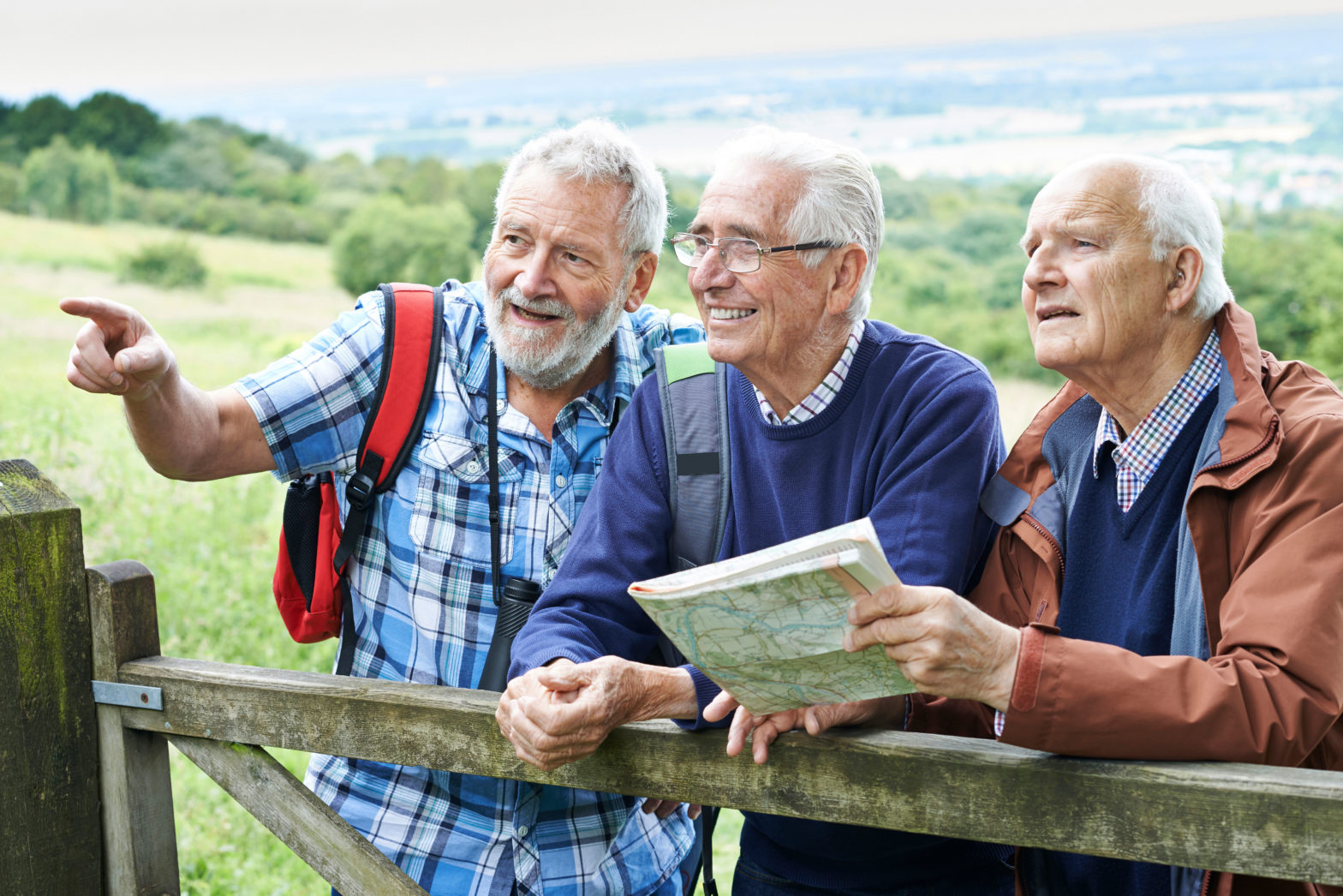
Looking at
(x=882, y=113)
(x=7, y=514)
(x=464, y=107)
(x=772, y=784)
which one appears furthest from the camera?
(x=464, y=107)

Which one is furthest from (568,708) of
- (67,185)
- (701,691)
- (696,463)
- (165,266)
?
(67,185)

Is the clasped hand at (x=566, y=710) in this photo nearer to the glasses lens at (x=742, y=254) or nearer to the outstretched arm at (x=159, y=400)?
the glasses lens at (x=742, y=254)

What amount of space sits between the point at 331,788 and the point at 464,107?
3117cm

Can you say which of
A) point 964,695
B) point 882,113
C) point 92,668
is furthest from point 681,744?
point 882,113

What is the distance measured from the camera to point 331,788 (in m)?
2.47

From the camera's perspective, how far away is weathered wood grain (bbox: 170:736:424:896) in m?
2.09

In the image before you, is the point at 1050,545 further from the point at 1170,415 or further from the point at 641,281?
the point at 641,281

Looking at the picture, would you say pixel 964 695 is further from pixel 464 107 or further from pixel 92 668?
pixel 464 107

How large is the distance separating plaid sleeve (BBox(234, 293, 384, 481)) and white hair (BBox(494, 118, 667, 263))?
416 millimetres

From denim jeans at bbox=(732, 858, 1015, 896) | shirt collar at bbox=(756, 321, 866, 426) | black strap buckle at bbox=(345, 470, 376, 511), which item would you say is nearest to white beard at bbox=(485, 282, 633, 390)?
black strap buckle at bbox=(345, 470, 376, 511)

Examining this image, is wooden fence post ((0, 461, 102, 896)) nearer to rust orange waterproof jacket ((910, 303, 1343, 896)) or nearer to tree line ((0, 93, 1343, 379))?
rust orange waterproof jacket ((910, 303, 1343, 896))

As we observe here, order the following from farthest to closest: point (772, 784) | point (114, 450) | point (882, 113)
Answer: point (882, 113)
point (114, 450)
point (772, 784)

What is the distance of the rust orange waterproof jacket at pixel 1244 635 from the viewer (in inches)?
59.0

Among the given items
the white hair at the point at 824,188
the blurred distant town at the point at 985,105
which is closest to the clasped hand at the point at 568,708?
the white hair at the point at 824,188
